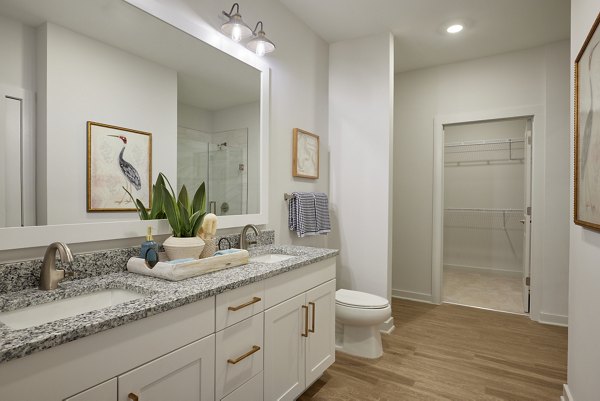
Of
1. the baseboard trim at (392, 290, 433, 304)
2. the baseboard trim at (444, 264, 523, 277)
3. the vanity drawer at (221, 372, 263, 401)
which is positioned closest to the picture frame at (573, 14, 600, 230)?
the vanity drawer at (221, 372, 263, 401)

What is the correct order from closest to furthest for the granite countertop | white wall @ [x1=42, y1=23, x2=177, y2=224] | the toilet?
the granite countertop < white wall @ [x1=42, y1=23, x2=177, y2=224] < the toilet

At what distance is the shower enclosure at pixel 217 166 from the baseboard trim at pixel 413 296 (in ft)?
7.86

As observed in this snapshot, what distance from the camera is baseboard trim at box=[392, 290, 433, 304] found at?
3610mm

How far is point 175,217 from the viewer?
1.58 meters

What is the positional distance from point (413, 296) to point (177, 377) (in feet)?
10.2

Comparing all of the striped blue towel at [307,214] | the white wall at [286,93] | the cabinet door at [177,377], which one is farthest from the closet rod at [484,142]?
the cabinet door at [177,377]

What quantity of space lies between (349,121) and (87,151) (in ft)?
7.15

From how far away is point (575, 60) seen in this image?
1624 mm

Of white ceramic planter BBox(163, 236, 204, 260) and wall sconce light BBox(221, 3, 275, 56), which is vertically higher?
wall sconce light BBox(221, 3, 275, 56)

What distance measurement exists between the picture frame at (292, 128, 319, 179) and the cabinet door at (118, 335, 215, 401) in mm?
1588

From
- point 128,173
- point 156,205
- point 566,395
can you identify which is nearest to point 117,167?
point 128,173

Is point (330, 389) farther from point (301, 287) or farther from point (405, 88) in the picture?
point (405, 88)

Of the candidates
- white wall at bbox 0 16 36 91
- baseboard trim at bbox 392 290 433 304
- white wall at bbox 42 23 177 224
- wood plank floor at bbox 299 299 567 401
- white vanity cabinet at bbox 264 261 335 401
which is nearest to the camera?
white wall at bbox 0 16 36 91

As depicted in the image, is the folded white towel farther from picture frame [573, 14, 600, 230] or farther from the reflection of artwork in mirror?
picture frame [573, 14, 600, 230]
